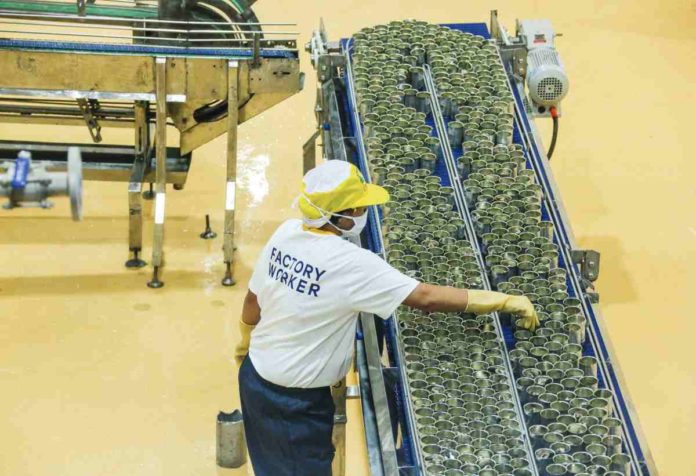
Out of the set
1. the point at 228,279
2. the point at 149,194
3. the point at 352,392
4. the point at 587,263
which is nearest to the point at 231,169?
the point at 228,279

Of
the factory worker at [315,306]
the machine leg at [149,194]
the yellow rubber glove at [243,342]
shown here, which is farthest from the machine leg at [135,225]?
the factory worker at [315,306]

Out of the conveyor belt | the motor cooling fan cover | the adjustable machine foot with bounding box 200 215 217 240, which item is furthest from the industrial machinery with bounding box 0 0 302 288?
the motor cooling fan cover

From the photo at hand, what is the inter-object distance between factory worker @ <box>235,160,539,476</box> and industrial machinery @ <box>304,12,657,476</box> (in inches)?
7.4

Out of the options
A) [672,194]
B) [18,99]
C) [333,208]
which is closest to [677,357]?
[672,194]

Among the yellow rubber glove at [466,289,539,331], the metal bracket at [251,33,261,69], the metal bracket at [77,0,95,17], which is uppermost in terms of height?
the metal bracket at [77,0,95,17]

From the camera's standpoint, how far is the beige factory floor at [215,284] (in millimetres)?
5738

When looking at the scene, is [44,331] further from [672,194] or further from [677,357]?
[672,194]

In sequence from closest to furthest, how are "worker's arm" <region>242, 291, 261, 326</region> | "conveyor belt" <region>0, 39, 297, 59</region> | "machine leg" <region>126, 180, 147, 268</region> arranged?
1. "worker's arm" <region>242, 291, 261, 326</region>
2. "conveyor belt" <region>0, 39, 297, 59</region>
3. "machine leg" <region>126, 180, 147, 268</region>

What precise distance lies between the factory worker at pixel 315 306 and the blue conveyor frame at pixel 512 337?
0.74 ft

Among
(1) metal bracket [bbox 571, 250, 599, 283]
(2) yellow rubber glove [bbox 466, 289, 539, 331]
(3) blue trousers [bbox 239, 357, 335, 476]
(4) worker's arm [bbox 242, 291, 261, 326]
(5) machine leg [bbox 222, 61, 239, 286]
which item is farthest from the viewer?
(5) machine leg [bbox 222, 61, 239, 286]

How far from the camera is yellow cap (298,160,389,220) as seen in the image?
4254mm

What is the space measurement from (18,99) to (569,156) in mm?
3191

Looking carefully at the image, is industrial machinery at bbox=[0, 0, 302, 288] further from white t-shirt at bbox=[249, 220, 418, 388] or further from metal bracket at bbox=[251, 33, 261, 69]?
white t-shirt at bbox=[249, 220, 418, 388]

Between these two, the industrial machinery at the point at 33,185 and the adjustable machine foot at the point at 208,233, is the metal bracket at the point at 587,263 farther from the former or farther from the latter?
the adjustable machine foot at the point at 208,233
